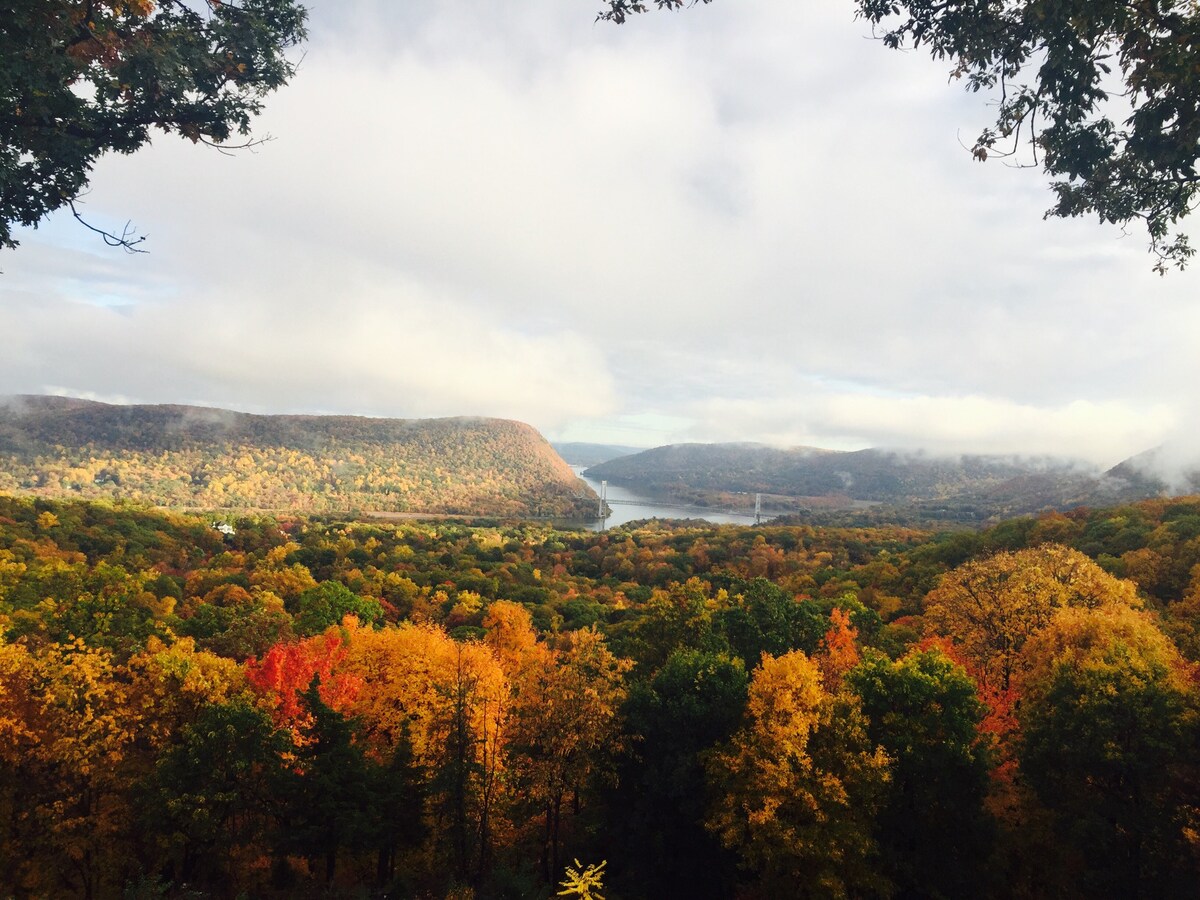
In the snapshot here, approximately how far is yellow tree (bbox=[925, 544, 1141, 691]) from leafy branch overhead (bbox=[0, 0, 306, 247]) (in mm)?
32925

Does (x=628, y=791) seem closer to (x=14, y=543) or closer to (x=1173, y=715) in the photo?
(x=1173, y=715)

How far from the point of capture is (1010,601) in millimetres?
27172

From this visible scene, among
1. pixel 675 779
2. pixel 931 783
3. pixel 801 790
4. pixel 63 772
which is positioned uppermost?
pixel 801 790

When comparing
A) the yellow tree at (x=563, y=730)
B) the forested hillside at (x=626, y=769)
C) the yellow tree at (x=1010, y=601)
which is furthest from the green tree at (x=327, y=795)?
the yellow tree at (x=1010, y=601)

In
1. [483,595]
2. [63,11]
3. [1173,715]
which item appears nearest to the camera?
[63,11]

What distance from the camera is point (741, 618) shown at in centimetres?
2992

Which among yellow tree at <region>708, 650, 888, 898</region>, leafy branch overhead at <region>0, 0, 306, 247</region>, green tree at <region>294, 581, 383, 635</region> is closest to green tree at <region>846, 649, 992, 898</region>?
yellow tree at <region>708, 650, 888, 898</region>

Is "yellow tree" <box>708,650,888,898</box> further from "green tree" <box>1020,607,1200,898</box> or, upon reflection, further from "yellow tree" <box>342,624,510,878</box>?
"yellow tree" <box>342,624,510,878</box>

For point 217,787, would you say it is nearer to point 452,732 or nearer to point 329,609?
point 452,732

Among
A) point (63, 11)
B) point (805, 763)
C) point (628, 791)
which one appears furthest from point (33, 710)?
point (805, 763)

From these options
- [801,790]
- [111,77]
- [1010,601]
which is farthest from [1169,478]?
[111,77]

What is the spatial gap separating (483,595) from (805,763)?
53.5m

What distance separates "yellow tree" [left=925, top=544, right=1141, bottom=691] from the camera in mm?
26672

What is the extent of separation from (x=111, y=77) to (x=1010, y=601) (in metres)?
34.9
